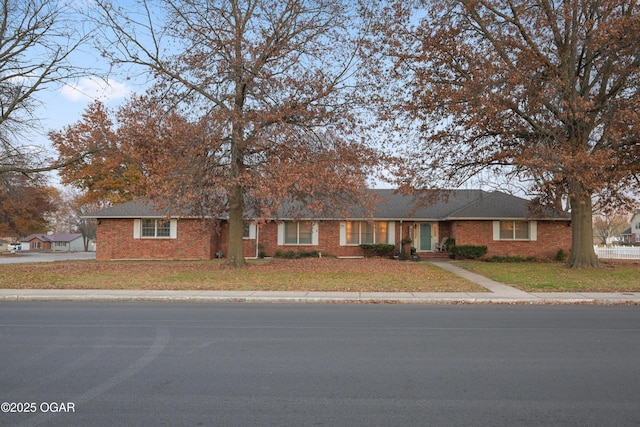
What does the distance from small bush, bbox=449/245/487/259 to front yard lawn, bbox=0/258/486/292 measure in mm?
7853

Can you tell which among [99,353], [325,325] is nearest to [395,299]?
[325,325]

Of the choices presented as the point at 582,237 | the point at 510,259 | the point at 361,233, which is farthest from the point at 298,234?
the point at 582,237

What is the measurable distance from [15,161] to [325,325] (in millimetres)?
18415

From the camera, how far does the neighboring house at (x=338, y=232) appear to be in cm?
2836

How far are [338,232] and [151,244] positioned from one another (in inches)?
443

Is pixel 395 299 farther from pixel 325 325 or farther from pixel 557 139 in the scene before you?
pixel 557 139

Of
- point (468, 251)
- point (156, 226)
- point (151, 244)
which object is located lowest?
point (468, 251)

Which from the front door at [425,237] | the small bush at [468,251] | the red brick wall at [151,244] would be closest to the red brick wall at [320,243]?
the red brick wall at [151,244]

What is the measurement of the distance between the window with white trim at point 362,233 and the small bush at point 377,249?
2.62ft

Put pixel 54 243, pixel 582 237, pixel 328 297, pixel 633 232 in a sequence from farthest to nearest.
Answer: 1. pixel 633 232
2. pixel 54 243
3. pixel 582 237
4. pixel 328 297

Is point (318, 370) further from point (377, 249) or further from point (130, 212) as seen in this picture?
point (130, 212)

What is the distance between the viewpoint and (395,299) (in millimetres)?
13195

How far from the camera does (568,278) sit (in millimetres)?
17625

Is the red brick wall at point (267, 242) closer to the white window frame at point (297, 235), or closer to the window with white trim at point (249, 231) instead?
the white window frame at point (297, 235)
